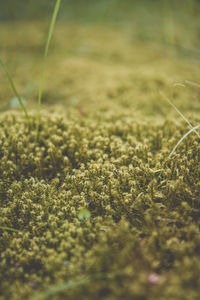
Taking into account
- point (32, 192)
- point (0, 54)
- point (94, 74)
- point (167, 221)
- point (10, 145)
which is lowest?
point (167, 221)

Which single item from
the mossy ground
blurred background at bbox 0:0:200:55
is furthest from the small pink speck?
blurred background at bbox 0:0:200:55

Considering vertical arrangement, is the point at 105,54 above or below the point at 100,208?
above

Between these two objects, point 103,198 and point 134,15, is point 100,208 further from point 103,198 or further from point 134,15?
point 134,15

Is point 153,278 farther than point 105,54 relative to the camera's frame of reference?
No

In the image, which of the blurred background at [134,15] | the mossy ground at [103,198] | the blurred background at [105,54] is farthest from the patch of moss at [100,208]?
Answer: the blurred background at [134,15]

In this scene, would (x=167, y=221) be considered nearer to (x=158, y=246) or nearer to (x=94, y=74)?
(x=158, y=246)

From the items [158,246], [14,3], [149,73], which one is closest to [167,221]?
[158,246]

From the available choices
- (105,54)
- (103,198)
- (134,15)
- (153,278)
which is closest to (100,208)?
(103,198)

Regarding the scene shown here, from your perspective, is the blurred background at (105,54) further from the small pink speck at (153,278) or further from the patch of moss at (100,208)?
the small pink speck at (153,278)
